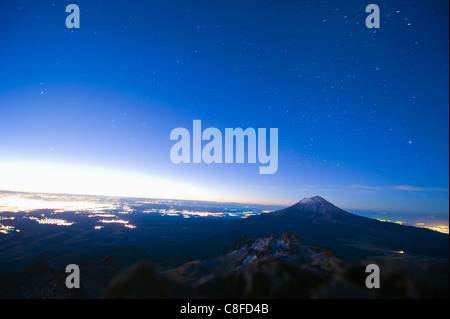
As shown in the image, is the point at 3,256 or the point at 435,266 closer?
the point at 435,266

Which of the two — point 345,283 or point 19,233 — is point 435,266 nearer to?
point 345,283

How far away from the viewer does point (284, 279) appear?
13625 mm

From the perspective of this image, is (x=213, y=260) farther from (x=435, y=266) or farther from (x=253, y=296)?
(x=435, y=266)

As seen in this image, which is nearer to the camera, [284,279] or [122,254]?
[284,279]

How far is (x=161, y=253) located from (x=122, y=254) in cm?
1934

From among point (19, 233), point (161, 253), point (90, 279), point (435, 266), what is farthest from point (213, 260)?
point (19, 233)

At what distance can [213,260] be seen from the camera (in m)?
61.4
